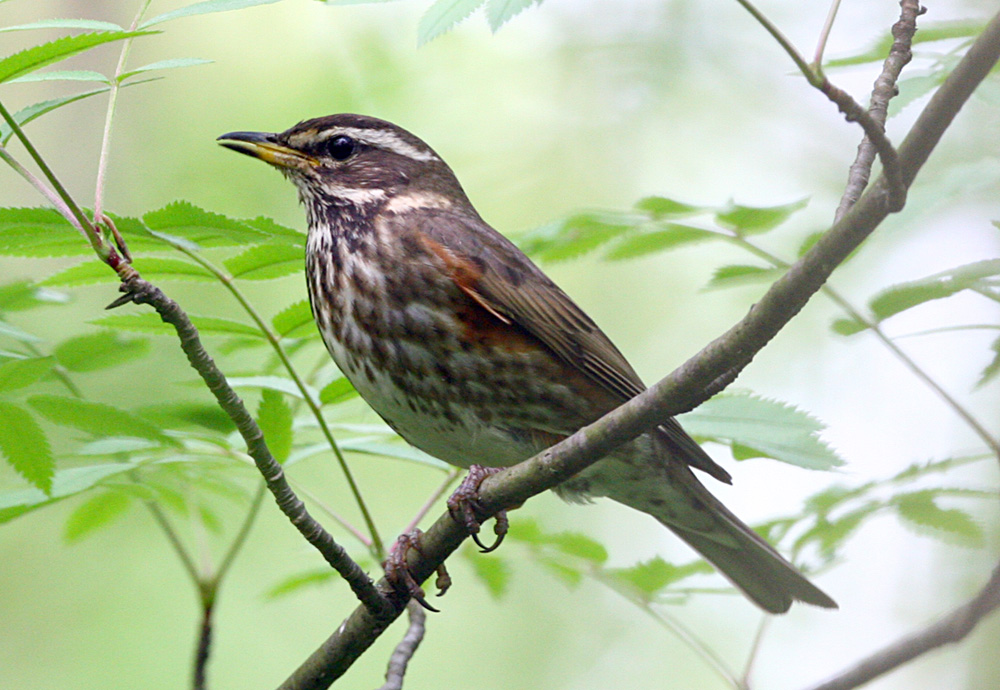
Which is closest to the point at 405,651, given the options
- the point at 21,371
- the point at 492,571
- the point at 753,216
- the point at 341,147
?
the point at 492,571

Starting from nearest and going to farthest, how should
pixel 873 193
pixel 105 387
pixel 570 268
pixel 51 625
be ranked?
pixel 873 193 < pixel 105 387 < pixel 51 625 < pixel 570 268

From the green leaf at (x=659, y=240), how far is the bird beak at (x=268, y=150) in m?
1.56

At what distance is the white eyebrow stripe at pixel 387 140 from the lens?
4617mm

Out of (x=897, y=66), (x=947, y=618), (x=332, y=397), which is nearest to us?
(x=947, y=618)

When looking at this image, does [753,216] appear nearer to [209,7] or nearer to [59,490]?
[209,7]

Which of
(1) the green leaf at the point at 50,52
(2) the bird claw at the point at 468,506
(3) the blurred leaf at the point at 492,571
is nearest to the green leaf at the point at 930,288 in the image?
(2) the bird claw at the point at 468,506

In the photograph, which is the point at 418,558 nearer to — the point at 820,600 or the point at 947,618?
the point at 947,618

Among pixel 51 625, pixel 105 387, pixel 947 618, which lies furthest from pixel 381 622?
pixel 51 625

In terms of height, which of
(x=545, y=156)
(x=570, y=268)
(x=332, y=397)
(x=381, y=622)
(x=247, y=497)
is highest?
(x=545, y=156)

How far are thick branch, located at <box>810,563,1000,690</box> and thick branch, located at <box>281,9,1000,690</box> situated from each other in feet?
2.19

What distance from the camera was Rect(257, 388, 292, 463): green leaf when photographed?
315 centimetres

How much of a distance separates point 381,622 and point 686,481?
1575 mm

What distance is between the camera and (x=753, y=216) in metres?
3.46

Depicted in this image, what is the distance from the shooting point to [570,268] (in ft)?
33.8
